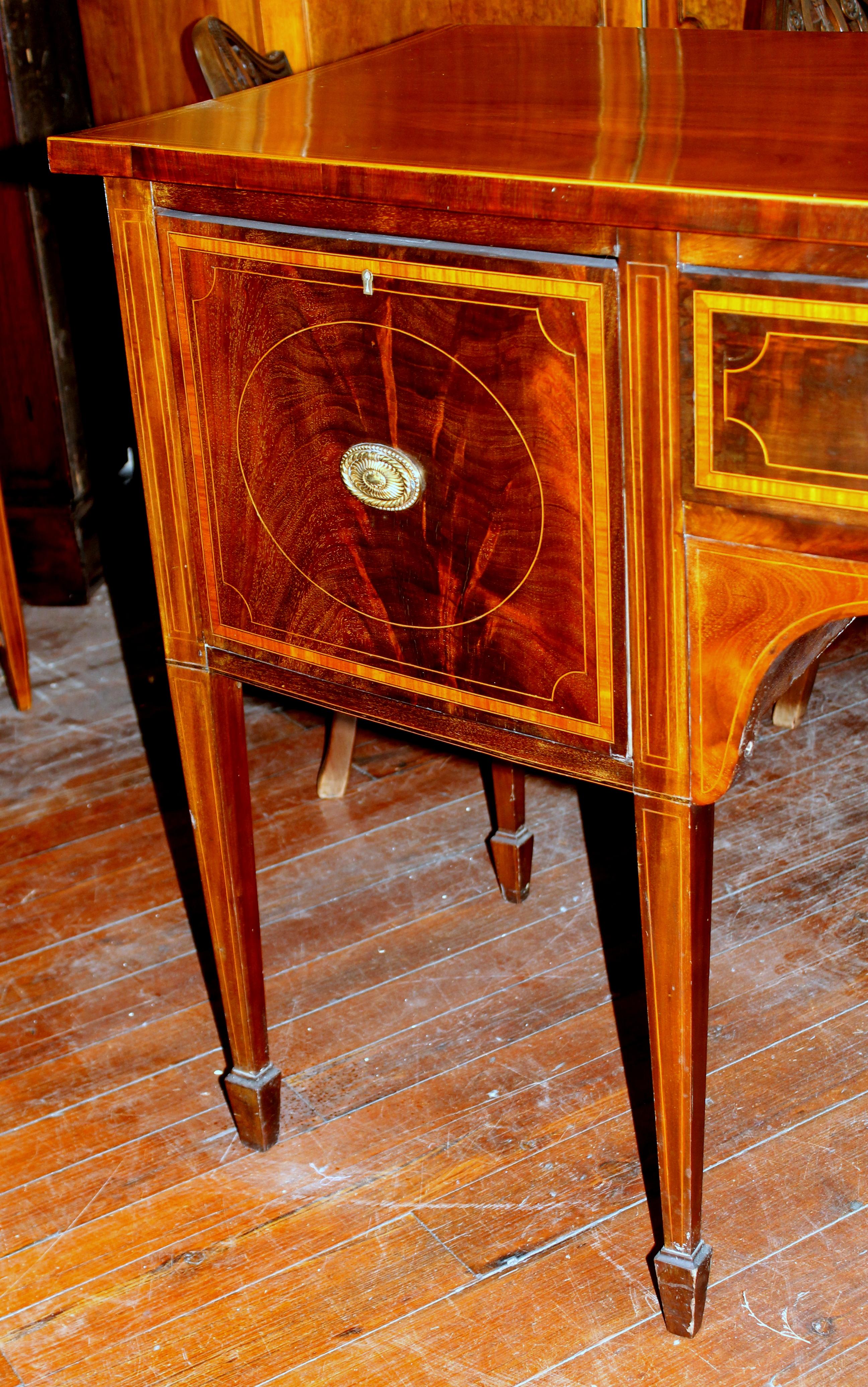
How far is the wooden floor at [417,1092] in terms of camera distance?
1.27 m

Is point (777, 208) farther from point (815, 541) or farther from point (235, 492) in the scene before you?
point (235, 492)

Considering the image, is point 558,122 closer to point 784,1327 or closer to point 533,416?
point 533,416

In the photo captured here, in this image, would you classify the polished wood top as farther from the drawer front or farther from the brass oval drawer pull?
the brass oval drawer pull

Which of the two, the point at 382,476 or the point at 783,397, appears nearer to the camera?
the point at 783,397

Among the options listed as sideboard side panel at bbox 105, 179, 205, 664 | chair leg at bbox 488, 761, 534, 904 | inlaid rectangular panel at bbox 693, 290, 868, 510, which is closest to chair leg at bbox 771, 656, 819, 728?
chair leg at bbox 488, 761, 534, 904

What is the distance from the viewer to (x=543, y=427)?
0.97 meters

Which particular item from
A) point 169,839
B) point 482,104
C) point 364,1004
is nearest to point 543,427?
point 482,104

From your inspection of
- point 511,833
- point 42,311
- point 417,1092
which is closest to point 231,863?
point 417,1092

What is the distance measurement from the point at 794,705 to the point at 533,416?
122 centimetres

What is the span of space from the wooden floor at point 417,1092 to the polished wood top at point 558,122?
2.89 feet

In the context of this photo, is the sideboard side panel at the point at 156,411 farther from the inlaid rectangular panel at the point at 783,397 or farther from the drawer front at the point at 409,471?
the inlaid rectangular panel at the point at 783,397

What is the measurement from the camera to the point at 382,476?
107cm

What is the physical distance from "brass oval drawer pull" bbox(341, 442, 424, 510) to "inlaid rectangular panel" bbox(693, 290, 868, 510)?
0.22m

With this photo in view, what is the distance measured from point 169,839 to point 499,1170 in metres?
0.73
